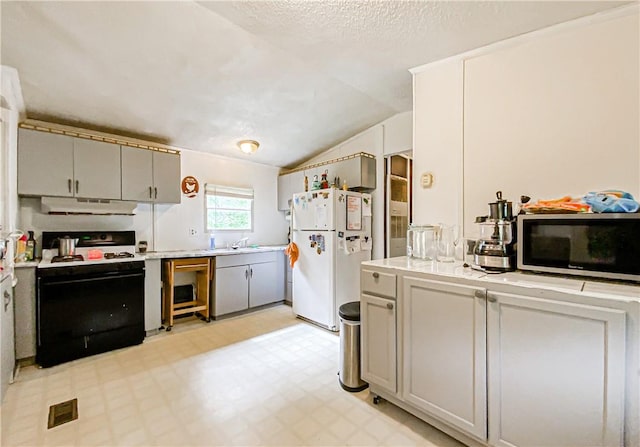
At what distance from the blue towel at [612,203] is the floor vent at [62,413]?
3432 mm

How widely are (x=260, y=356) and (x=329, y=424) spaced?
1176 mm

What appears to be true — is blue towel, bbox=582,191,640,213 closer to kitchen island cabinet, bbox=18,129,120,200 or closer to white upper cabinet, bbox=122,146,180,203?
white upper cabinet, bbox=122,146,180,203

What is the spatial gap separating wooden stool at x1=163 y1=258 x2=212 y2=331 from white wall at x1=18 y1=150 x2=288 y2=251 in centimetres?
57

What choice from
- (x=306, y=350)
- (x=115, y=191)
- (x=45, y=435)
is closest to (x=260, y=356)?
(x=306, y=350)

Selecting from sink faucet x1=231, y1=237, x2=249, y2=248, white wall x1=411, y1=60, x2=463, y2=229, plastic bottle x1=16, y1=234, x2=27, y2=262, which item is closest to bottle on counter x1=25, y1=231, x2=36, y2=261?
Answer: plastic bottle x1=16, y1=234, x2=27, y2=262

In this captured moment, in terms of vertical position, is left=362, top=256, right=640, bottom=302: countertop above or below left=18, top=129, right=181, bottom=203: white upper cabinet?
below

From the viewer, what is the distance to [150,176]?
349 cm

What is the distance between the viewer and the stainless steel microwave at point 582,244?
134cm

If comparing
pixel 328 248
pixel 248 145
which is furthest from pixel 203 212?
pixel 328 248

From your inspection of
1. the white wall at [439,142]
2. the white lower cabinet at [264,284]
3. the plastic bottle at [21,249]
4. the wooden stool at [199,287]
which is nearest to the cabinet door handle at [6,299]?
the plastic bottle at [21,249]

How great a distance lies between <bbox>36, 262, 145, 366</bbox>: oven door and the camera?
2586mm

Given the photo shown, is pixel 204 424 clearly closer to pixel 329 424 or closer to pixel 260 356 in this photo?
pixel 329 424

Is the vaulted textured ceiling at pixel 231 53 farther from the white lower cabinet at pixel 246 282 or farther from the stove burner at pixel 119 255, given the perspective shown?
the white lower cabinet at pixel 246 282

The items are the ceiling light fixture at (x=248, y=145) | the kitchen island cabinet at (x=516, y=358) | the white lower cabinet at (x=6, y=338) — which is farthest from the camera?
the ceiling light fixture at (x=248, y=145)
